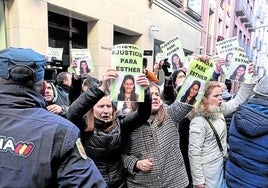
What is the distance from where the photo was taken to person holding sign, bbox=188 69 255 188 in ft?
7.60

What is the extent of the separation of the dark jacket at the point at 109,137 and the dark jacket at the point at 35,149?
70 centimetres

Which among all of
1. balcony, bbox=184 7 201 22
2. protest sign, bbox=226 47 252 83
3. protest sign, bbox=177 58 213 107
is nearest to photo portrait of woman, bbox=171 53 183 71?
protest sign, bbox=226 47 252 83

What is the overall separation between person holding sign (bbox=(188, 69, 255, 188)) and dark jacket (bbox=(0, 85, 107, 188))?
149cm

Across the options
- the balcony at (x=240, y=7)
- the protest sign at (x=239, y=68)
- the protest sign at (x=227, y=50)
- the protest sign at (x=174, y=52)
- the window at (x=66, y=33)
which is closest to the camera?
the protest sign at (x=239, y=68)

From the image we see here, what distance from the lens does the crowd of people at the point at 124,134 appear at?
934mm

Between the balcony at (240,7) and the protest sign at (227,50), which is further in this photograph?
the balcony at (240,7)

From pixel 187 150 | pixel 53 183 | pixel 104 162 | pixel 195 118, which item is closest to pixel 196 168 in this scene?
pixel 187 150

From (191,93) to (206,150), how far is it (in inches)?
24.8

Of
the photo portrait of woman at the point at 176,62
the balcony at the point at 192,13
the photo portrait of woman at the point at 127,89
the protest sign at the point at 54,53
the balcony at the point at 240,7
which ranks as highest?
the balcony at the point at 240,7

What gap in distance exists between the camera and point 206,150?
235cm

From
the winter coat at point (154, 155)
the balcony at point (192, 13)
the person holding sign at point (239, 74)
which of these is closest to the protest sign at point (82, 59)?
the winter coat at point (154, 155)

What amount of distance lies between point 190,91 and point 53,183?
139cm

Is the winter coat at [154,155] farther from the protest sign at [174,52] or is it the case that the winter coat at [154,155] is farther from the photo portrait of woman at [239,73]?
the protest sign at [174,52]

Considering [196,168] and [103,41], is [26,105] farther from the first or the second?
[103,41]
